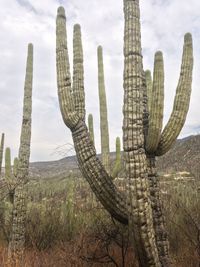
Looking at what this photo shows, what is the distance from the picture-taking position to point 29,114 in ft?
27.1

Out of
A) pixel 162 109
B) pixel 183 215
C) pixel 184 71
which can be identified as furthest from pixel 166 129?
pixel 183 215

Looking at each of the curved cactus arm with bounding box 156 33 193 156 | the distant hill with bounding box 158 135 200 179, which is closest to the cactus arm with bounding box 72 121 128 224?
the curved cactus arm with bounding box 156 33 193 156

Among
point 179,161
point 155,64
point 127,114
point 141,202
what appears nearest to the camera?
point 141,202

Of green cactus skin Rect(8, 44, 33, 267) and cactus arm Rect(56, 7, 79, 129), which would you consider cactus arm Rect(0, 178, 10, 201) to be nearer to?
green cactus skin Rect(8, 44, 33, 267)

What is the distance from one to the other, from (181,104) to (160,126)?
1.86 feet

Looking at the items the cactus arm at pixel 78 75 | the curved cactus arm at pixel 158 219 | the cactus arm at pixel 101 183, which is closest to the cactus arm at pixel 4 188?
the cactus arm at pixel 78 75

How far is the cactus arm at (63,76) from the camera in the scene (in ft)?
16.3

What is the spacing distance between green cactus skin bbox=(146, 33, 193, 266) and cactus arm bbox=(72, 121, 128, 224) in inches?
20.4

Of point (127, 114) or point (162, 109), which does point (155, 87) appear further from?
point (127, 114)

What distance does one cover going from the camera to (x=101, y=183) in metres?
4.36

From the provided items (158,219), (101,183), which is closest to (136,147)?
(101,183)

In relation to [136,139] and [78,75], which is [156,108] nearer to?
[136,139]

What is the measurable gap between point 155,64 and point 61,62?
4.59 feet

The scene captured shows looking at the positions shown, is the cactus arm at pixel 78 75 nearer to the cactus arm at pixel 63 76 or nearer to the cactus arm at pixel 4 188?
the cactus arm at pixel 63 76
